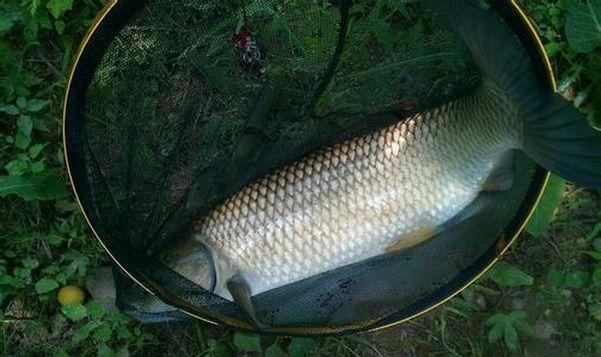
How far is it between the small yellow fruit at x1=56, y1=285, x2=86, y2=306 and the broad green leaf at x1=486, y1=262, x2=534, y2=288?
1.21 meters

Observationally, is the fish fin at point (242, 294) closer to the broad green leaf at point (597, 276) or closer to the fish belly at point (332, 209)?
the fish belly at point (332, 209)

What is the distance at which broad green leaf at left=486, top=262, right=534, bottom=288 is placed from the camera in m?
2.24

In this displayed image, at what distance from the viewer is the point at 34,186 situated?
7.22 ft

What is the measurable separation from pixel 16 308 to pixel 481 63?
1495 millimetres

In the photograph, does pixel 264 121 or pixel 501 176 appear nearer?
pixel 501 176

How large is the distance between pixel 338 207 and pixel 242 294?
1.10 ft

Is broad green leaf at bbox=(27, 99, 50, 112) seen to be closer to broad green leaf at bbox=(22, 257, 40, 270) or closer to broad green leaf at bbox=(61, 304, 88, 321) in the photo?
broad green leaf at bbox=(22, 257, 40, 270)

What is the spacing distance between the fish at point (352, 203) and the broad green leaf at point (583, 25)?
17.7 inches

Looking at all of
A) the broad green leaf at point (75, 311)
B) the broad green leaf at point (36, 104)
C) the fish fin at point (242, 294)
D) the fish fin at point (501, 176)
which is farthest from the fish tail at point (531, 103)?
the broad green leaf at point (75, 311)

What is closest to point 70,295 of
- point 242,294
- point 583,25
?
point 242,294

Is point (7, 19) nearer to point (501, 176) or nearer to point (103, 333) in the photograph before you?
point (103, 333)

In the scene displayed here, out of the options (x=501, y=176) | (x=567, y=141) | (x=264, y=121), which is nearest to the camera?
(x=567, y=141)

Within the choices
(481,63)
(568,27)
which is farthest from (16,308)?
(568,27)

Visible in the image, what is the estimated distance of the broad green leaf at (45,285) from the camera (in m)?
2.22
